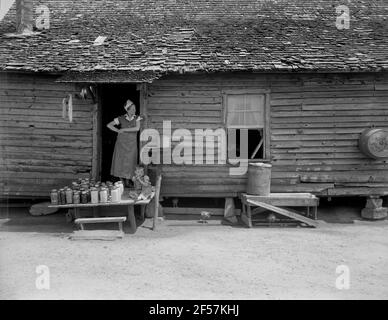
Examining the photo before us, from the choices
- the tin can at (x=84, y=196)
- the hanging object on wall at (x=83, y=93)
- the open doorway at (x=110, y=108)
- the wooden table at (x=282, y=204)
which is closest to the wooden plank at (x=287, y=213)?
the wooden table at (x=282, y=204)

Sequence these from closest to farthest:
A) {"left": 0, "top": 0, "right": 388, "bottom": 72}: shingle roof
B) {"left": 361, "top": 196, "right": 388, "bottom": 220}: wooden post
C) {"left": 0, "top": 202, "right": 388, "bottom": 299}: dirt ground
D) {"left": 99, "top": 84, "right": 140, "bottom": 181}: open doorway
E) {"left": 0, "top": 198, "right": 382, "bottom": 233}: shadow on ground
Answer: {"left": 0, "top": 202, "right": 388, "bottom": 299}: dirt ground
{"left": 0, "top": 198, "right": 382, "bottom": 233}: shadow on ground
{"left": 0, "top": 0, "right": 388, "bottom": 72}: shingle roof
{"left": 361, "top": 196, "right": 388, "bottom": 220}: wooden post
{"left": 99, "top": 84, "right": 140, "bottom": 181}: open doorway

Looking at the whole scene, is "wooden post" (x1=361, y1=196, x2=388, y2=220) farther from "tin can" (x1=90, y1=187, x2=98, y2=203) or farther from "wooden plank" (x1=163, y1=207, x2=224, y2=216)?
"tin can" (x1=90, y1=187, x2=98, y2=203)

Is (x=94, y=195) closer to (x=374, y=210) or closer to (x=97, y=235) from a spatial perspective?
(x=97, y=235)

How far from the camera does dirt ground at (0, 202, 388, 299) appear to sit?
20.2ft

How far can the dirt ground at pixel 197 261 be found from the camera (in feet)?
20.2

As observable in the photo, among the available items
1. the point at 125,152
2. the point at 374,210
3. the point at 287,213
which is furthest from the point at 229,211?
the point at 374,210

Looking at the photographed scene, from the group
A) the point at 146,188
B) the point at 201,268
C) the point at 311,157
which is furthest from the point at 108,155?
the point at 201,268

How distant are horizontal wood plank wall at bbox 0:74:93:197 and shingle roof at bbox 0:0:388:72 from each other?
75cm

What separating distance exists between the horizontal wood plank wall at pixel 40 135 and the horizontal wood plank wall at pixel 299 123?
191 cm

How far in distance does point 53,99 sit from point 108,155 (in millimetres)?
2849

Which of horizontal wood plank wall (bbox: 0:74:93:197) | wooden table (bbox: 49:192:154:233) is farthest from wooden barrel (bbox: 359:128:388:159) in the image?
horizontal wood plank wall (bbox: 0:74:93:197)

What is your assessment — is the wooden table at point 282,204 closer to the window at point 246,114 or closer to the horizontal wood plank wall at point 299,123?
the horizontal wood plank wall at point 299,123

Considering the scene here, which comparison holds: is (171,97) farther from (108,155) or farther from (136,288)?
(136,288)

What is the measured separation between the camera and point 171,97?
36.0 ft
